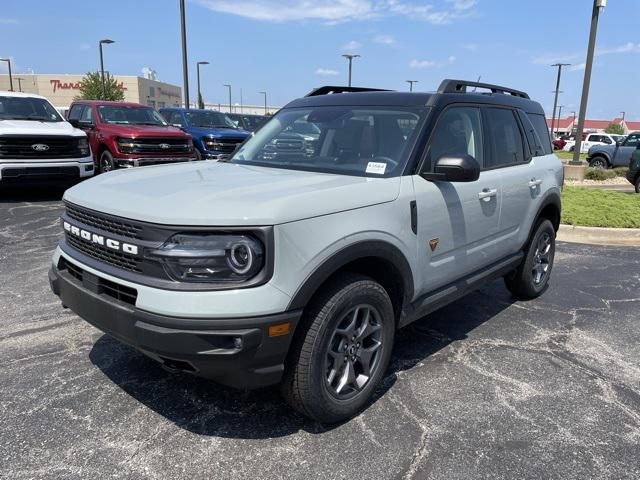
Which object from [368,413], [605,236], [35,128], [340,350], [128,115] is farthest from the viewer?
[128,115]

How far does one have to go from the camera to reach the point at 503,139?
4312mm

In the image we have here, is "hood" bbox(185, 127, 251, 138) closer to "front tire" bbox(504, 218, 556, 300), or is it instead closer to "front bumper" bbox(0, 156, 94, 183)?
"front bumper" bbox(0, 156, 94, 183)

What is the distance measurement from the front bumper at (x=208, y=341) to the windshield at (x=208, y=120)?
41.2ft

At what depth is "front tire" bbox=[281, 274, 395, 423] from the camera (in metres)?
2.59

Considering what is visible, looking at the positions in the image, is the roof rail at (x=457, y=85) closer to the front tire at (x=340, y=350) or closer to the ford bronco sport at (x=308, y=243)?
the ford bronco sport at (x=308, y=243)

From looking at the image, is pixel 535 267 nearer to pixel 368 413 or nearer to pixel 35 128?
pixel 368 413

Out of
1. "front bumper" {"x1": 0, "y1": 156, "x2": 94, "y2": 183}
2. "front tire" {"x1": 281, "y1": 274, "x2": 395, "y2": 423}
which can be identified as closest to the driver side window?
"front tire" {"x1": 281, "y1": 274, "x2": 395, "y2": 423}

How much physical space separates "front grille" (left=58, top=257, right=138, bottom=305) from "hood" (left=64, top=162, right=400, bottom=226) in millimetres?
349

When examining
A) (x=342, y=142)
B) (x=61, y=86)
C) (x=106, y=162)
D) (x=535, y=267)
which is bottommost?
(x=535, y=267)

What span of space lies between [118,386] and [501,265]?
3014mm

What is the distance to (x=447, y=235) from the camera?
3.43m

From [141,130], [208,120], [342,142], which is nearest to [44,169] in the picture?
[141,130]

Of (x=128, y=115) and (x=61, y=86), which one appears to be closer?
(x=128, y=115)

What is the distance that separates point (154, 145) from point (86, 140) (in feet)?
4.54
